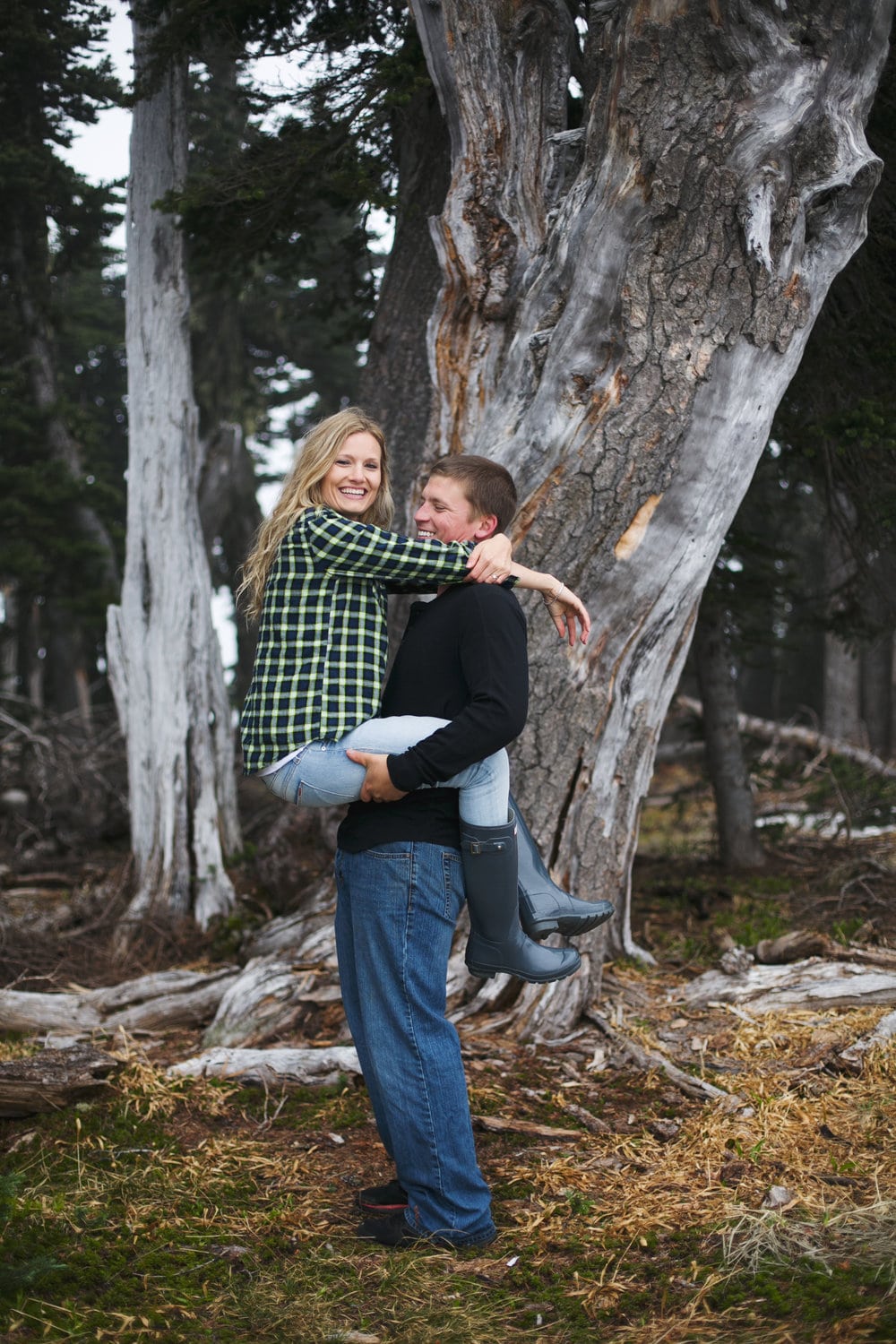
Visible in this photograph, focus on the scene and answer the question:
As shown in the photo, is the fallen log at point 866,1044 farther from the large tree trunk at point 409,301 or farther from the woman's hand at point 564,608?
the large tree trunk at point 409,301

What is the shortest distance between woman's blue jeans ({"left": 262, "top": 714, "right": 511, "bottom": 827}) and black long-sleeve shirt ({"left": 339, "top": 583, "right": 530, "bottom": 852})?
8 centimetres

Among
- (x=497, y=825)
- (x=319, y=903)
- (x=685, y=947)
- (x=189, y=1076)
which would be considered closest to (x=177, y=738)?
(x=319, y=903)

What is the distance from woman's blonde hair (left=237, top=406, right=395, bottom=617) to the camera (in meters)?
3.27

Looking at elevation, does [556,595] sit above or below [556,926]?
above

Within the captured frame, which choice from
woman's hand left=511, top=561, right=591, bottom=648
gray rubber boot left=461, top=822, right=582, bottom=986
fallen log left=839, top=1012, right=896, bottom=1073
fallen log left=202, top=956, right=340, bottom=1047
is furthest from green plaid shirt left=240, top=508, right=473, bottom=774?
fallen log left=839, top=1012, right=896, bottom=1073

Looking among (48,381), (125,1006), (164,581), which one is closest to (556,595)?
(125,1006)

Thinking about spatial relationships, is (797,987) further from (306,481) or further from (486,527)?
(306,481)

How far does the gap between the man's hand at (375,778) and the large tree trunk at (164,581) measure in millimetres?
4255

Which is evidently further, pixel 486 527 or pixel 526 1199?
pixel 526 1199

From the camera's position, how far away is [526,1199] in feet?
11.3

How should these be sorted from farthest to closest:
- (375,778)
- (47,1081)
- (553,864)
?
(553,864) < (47,1081) < (375,778)

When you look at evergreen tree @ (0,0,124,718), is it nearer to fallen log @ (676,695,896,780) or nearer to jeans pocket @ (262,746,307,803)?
fallen log @ (676,695,896,780)

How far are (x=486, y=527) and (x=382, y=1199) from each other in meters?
2.12

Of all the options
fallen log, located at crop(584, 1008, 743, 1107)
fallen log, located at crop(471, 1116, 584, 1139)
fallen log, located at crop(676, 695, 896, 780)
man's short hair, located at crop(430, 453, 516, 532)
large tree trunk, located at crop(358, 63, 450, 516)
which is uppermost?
large tree trunk, located at crop(358, 63, 450, 516)
